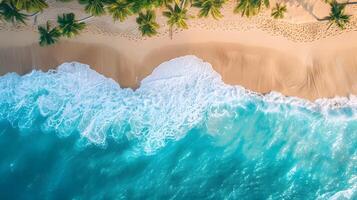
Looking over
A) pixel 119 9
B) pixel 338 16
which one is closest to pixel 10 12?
pixel 119 9

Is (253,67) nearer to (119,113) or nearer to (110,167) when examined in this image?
(119,113)

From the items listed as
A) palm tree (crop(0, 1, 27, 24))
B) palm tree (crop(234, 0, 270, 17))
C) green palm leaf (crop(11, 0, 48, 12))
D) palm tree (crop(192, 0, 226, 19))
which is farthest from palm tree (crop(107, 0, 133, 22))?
palm tree (crop(234, 0, 270, 17))

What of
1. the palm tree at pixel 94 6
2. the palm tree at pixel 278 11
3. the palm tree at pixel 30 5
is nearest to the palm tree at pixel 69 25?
the palm tree at pixel 94 6

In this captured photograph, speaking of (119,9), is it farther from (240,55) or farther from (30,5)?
(240,55)

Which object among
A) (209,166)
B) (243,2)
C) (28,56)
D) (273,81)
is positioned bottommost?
(209,166)

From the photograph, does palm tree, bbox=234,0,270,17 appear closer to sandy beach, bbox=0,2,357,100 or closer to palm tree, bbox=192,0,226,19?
palm tree, bbox=192,0,226,19

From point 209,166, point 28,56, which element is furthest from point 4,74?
point 209,166
